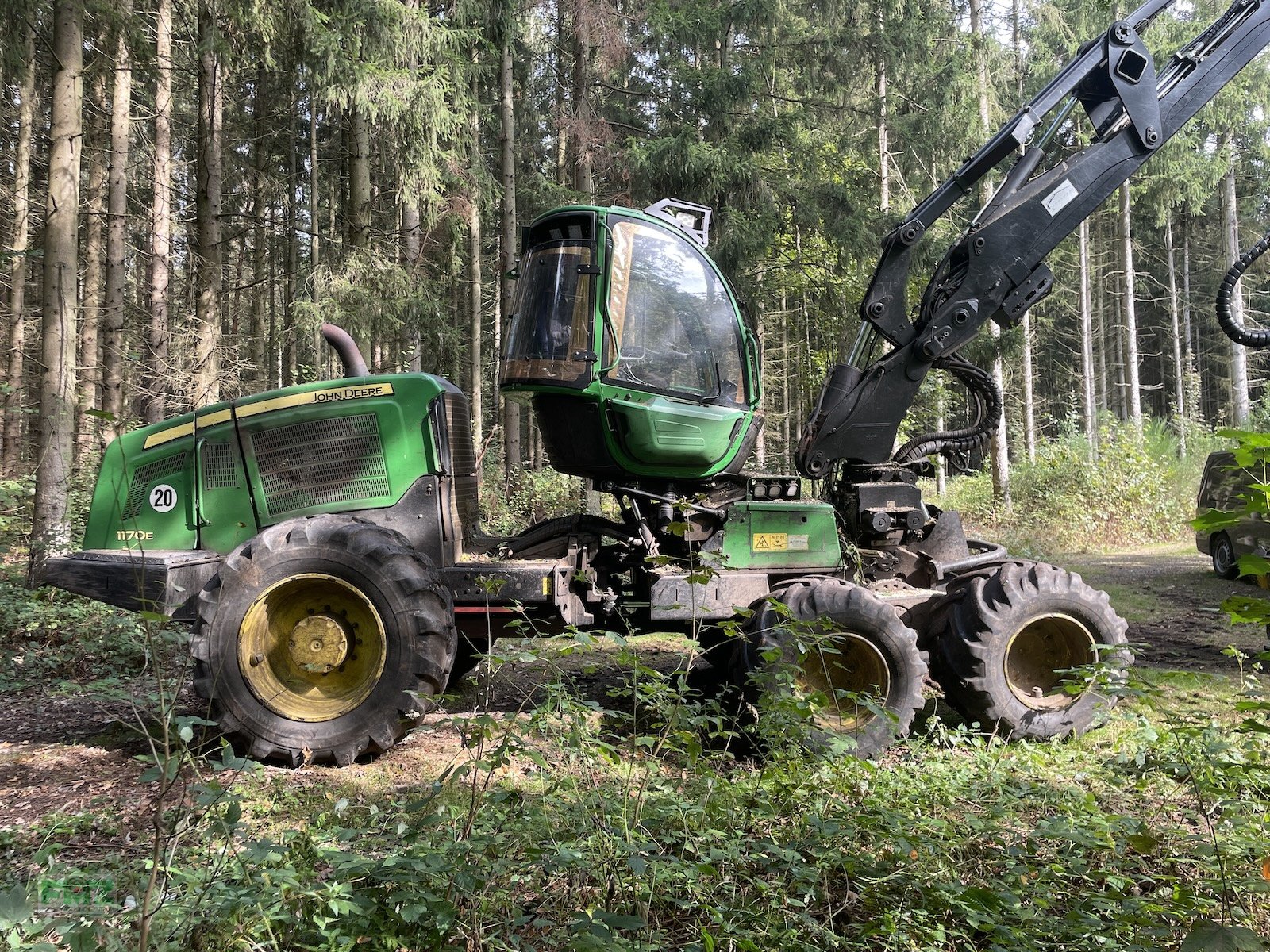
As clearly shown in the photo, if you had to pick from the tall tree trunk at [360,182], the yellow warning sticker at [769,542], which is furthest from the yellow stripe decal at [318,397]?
the tall tree trunk at [360,182]

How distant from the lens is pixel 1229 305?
5633 mm

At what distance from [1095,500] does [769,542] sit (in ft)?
41.8

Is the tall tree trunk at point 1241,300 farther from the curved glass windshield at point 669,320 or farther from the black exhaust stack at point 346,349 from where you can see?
the black exhaust stack at point 346,349

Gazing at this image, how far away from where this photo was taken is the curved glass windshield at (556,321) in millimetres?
4867

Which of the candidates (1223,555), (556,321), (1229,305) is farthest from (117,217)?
(1223,555)

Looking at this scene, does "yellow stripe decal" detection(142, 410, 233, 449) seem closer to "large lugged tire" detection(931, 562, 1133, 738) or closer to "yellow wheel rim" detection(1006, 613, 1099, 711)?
"large lugged tire" detection(931, 562, 1133, 738)

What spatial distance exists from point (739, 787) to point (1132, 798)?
182cm

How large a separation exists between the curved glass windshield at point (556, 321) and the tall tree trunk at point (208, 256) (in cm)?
668

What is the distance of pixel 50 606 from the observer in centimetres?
743

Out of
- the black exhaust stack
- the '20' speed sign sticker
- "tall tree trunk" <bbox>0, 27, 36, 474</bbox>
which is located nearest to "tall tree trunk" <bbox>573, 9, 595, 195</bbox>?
"tall tree trunk" <bbox>0, 27, 36, 474</bbox>

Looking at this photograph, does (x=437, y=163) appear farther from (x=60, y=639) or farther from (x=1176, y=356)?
(x=1176, y=356)

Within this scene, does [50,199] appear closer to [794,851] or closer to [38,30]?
[38,30]

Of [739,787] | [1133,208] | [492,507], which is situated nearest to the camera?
[739,787]

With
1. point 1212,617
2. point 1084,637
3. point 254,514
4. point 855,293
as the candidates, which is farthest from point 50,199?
point 855,293
